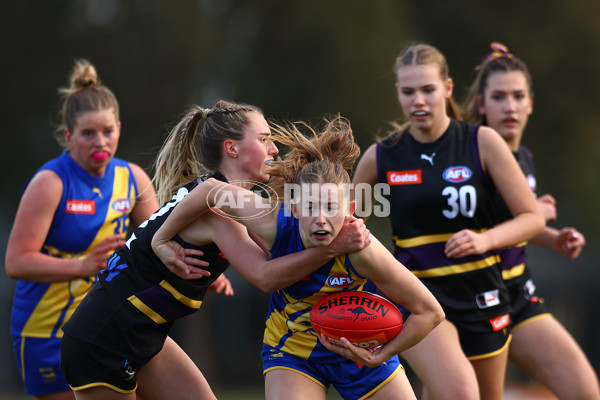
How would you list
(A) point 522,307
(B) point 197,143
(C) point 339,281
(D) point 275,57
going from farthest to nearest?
(D) point 275,57, (A) point 522,307, (B) point 197,143, (C) point 339,281

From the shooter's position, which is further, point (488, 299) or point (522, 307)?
point (522, 307)

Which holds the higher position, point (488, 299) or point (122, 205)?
point (122, 205)

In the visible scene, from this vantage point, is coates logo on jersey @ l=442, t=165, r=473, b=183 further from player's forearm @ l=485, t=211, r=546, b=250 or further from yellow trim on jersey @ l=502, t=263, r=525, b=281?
yellow trim on jersey @ l=502, t=263, r=525, b=281

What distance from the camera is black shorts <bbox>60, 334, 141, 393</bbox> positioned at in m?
4.10

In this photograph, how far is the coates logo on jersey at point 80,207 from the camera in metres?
5.11

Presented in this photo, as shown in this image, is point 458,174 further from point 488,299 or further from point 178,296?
point 178,296

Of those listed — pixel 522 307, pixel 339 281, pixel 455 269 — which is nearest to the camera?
pixel 339 281

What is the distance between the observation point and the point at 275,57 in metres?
14.6

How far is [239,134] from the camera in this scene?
4301mm

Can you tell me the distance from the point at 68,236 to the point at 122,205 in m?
0.39

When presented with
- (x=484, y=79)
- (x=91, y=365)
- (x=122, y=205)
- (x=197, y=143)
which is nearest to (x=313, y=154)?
(x=197, y=143)

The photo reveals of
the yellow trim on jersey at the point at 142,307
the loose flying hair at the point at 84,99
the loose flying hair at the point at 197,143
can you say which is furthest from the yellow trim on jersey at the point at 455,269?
the loose flying hair at the point at 84,99

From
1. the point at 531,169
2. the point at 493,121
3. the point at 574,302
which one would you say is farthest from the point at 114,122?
the point at 574,302

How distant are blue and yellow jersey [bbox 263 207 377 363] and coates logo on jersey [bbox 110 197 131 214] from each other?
1522 millimetres
